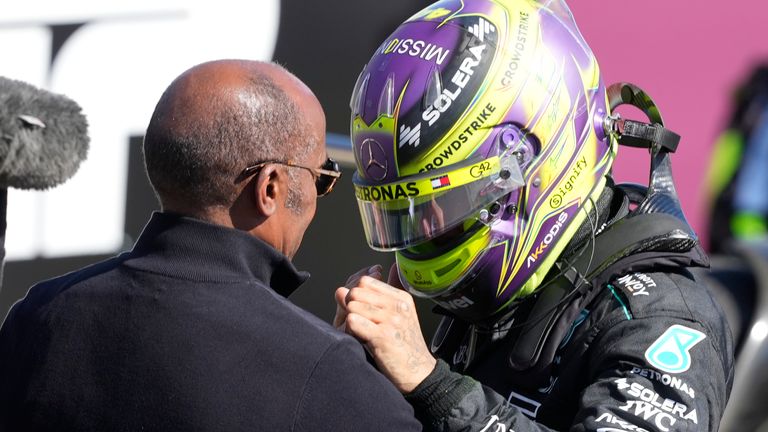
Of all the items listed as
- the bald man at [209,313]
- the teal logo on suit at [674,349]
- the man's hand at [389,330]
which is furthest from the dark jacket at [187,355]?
the teal logo on suit at [674,349]

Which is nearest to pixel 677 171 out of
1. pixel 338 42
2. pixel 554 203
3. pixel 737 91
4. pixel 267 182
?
pixel 737 91

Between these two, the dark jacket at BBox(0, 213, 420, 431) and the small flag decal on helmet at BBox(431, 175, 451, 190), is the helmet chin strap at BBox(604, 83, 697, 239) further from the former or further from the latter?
the dark jacket at BBox(0, 213, 420, 431)

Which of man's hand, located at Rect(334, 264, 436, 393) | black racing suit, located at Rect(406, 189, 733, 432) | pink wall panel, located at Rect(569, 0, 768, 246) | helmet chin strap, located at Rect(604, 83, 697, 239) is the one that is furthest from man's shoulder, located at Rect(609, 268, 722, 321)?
pink wall panel, located at Rect(569, 0, 768, 246)

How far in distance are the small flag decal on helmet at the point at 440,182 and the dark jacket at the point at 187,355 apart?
582mm

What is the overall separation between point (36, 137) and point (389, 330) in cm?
81

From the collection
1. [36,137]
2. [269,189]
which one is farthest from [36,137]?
[269,189]

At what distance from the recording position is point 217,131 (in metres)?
2.11

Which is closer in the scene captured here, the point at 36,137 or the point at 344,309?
the point at 36,137

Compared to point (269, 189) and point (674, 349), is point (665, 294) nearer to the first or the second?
point (674, 349)

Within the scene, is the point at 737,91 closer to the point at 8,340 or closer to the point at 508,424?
the point at 508,424

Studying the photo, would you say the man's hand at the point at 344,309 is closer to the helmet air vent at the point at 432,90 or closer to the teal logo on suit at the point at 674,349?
the helmet air vent at the point at 432,90

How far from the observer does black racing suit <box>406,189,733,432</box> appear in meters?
2.23

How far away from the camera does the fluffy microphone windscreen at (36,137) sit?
1804 millimetres

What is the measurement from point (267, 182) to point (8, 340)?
1.97ft
